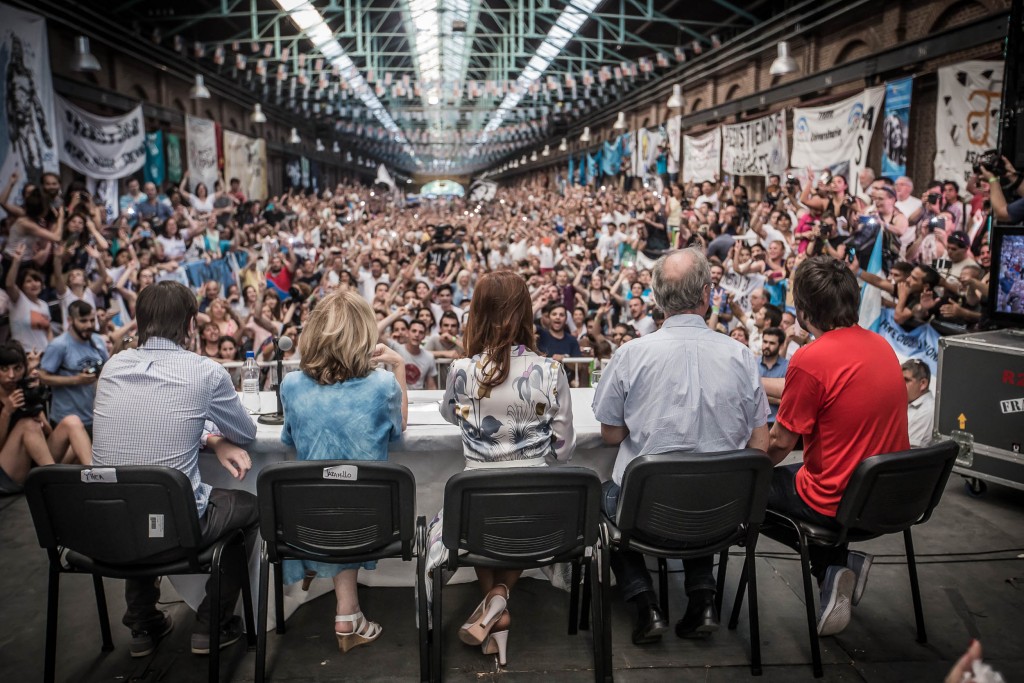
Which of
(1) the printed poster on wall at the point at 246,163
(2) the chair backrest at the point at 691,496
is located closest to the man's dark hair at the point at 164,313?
(2) the chair backrest at the point at 691,496

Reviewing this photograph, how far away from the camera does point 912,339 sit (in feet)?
22.0

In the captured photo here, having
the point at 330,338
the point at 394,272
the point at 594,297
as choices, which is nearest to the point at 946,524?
the point at 330,338

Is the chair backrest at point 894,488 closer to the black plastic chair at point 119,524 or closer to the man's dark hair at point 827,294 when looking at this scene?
the man's dark hair at point 827,294

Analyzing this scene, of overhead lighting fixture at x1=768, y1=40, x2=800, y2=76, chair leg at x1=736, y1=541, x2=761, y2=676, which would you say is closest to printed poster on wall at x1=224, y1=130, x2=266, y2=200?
overhead lighting fixture at x1=768, y1=40, x2=800, y2=76

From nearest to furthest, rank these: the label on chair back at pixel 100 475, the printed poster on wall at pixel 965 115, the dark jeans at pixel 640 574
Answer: the label on chair back at pixel 100 475
the dark jeans at pixel 640 574
the printed poster on wall at pixel 965 115

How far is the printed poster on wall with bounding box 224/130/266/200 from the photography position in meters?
18.5

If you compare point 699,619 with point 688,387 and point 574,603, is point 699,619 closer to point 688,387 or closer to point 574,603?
point 574,603

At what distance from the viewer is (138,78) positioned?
16000mm

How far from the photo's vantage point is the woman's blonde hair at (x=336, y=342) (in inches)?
110

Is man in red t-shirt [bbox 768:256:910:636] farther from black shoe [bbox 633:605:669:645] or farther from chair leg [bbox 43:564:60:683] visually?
chair leg [bbox 43:564:60:683]

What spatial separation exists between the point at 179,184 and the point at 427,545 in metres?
15.2

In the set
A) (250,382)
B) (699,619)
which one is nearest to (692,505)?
(699,619)

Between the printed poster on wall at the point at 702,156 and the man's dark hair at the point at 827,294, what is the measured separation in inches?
537

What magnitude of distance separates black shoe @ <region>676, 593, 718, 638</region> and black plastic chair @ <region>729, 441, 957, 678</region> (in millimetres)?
382
